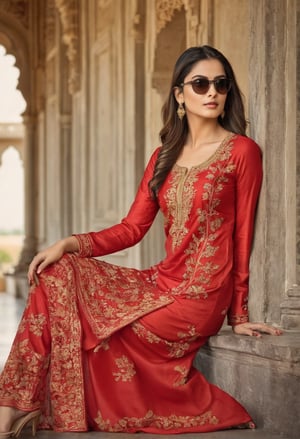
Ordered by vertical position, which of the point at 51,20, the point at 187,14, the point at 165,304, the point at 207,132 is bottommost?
the point at 165,304

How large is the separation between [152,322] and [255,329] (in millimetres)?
431

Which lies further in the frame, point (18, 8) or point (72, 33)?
Answer: point (18, 8)

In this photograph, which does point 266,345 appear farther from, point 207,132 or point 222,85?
point 222,85

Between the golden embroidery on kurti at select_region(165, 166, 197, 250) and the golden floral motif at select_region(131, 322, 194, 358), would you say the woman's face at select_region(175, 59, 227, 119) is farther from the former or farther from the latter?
the golden floral motif at select_region(131, 322, 194, 358)

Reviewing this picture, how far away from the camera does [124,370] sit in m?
4.05

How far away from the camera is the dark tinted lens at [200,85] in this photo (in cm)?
419

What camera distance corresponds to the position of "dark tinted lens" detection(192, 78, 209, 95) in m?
4.19

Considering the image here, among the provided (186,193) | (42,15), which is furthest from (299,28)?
(42,15)

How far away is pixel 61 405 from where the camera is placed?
3998 mm

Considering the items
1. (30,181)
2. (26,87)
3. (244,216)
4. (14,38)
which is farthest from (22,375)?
(30,181)

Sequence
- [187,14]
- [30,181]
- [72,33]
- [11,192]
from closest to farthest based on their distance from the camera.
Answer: [187,14] < [72,33] < [30,181] < [11,192]

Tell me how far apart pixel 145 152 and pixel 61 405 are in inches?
196

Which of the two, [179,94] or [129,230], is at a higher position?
[179,94]

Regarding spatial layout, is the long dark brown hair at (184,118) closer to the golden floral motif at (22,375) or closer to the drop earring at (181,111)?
the drop earring at (181,111)
